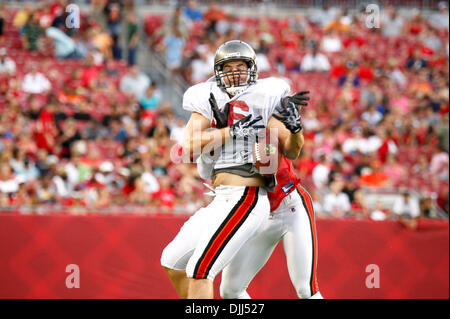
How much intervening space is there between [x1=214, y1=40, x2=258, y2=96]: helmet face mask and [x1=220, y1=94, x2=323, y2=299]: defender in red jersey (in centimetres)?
68

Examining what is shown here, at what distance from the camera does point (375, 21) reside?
15352mm

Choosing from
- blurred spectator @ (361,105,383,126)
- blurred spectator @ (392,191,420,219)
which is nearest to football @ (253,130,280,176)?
blurred spectator @ (392,191,420,219)

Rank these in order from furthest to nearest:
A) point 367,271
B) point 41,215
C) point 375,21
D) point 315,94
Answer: point 375,21 → point 315,94 → point 367,271 → point 41,215

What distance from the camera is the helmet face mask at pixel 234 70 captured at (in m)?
4.18

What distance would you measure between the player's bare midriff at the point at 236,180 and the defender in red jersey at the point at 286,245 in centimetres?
43

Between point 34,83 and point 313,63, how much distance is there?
5080 mm

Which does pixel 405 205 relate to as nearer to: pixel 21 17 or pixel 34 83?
pixel 34 83

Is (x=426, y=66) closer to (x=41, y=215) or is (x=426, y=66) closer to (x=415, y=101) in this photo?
(x=415, y=101)

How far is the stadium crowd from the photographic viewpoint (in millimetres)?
8781

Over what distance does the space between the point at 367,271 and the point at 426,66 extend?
26.0ft

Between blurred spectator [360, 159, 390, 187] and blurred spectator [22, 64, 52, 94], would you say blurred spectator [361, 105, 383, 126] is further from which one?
blurred spectator [22, 64, 52, 94]

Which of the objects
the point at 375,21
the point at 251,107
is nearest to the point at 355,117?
the point at 375,21

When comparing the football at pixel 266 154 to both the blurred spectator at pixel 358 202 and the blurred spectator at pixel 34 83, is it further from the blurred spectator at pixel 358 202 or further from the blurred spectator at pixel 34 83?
the blurred spectator at pixel 34 83

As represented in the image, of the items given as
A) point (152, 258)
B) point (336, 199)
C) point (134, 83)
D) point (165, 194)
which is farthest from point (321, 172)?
point (152, 258)
